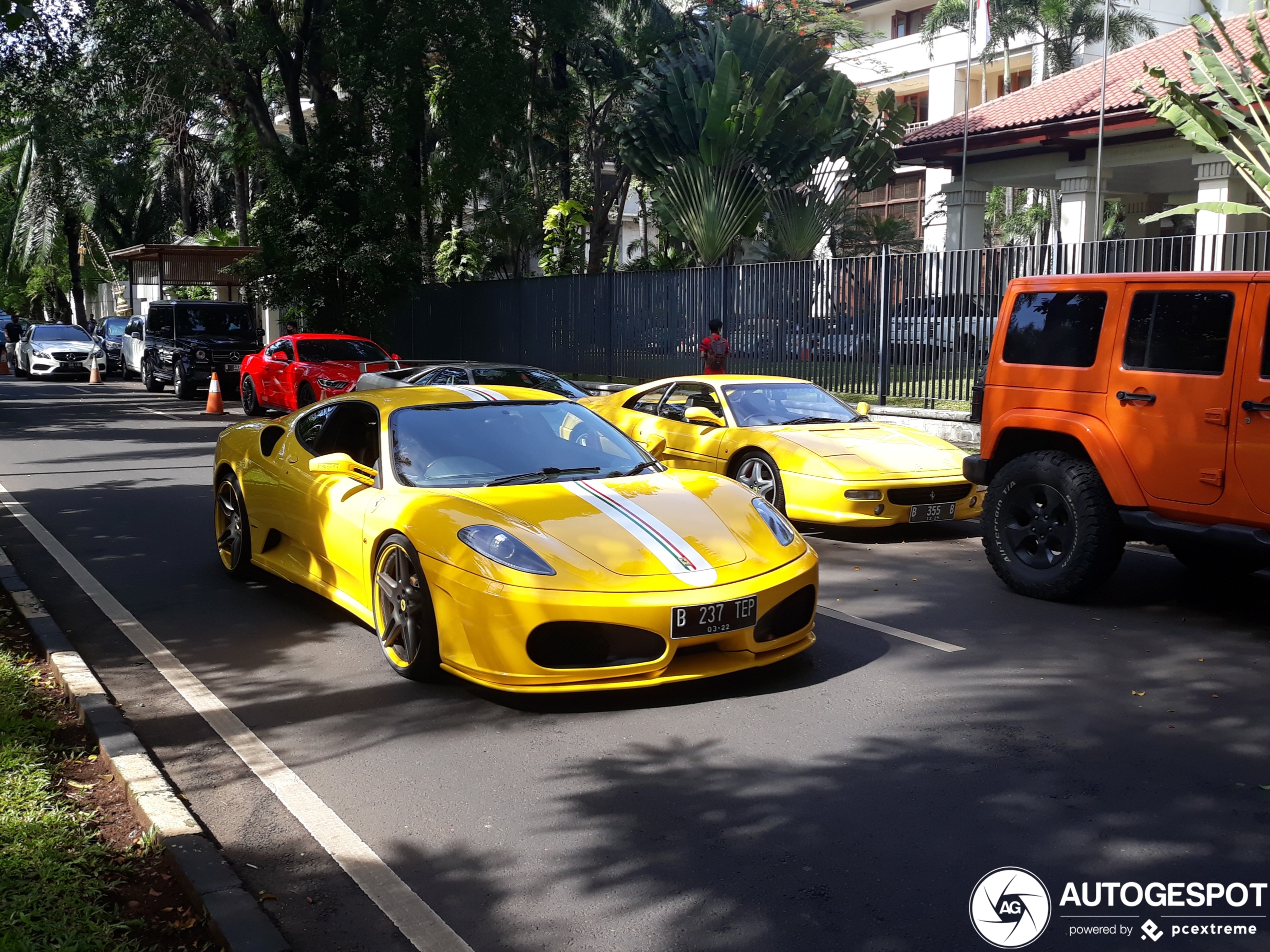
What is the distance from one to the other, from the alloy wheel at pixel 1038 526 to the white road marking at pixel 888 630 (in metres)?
1.32

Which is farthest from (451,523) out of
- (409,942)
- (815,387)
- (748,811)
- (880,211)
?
(880,211)

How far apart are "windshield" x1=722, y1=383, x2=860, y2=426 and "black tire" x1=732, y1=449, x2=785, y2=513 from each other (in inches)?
14.0

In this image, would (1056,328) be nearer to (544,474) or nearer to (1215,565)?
(1215,565)

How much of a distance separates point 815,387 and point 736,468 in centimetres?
156

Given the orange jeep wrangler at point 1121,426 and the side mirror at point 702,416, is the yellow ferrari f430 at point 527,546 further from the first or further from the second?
the side mirror at point 702,416

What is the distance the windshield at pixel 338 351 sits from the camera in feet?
67.6

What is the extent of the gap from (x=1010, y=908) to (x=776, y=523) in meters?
2.80

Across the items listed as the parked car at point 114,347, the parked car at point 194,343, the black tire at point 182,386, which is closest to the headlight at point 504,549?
the parked car at point 194,343

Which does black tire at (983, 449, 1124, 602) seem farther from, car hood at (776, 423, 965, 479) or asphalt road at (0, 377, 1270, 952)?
car hood at (776, 423, 965, 479)

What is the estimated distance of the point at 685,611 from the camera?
5145 mm

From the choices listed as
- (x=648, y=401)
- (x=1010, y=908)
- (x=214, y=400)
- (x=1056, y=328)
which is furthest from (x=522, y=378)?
(x=214, y=400)

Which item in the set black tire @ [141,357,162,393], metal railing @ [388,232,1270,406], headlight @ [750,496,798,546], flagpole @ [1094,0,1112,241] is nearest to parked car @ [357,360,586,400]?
metal railing @ [388,232,1270,406]

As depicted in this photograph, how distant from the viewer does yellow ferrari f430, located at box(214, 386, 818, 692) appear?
5.16 meters

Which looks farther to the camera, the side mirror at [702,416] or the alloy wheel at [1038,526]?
the side mirror at [702,416]
